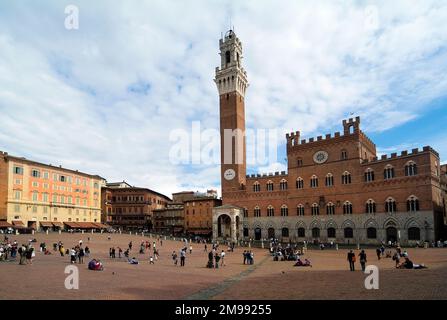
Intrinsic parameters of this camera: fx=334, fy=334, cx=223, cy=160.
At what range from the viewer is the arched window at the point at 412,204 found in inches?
1872

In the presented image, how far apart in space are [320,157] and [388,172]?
38.9ft

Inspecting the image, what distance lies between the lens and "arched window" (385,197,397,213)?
49.9 m

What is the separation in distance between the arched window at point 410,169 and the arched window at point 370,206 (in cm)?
672

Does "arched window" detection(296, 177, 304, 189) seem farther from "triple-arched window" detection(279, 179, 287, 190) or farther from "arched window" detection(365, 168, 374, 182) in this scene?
"arched window" detection(365, 168, 374, 182)

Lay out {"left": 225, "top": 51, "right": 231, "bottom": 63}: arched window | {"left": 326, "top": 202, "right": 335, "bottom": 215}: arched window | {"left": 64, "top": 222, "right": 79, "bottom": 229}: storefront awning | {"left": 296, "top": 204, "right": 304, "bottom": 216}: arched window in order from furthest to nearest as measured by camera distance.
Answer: {"left": 225, "top": 51, "right": 231, "bottom": 63}: arched window, {"left": 64, "top": 222, "right": 79, "bottom": 229}: storefront awning, {"left": 296, "top": 204, "right": 304, "bottom": 216}: arched window, {"left": 326, "top": 202, "right": 335, "bottom": 215}: arched window

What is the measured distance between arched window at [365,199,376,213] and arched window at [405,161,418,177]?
6.72m

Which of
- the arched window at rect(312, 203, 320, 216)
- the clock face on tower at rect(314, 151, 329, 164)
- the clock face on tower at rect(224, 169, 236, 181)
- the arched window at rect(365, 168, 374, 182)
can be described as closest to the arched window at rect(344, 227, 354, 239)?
the arched window at rect(312, 203, 320, 216)

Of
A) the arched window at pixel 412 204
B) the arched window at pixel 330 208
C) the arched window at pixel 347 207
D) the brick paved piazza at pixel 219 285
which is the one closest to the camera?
the brick paved piazza at pixel 219 285

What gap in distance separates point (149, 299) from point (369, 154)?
179 feet

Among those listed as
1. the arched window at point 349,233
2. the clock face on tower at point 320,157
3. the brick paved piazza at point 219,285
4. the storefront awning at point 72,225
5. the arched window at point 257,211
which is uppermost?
the clock face on tower at point 320,157

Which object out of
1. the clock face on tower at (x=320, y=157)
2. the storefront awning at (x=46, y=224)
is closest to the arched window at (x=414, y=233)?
the clock face on tower at (x=320, y=157)

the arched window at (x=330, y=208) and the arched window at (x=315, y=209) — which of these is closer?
the arched window at (x=330, y=208)

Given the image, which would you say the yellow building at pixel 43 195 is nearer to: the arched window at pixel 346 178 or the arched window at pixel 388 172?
the arched window at pixel 346 178

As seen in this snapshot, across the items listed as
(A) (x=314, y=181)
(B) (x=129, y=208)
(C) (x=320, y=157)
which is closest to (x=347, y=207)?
(A) (x=314, y=181)
